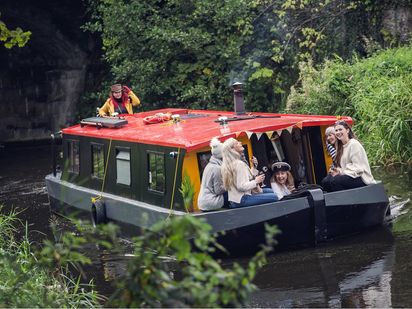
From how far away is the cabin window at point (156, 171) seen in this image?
442 inches

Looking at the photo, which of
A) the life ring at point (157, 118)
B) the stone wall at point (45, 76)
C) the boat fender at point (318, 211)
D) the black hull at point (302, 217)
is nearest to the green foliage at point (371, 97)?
the black hull at point (302, 217)

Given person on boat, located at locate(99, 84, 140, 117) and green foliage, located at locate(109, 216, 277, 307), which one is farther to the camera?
person on boat, located at locate(99, 84, 140, 117)

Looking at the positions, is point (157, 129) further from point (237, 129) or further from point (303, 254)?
point (303, 254)

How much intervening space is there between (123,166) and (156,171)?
994mm

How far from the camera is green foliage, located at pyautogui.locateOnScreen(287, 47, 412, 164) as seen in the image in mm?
14742

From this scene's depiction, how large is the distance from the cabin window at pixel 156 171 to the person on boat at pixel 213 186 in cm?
99

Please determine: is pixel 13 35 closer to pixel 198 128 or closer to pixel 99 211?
pixel 198 128

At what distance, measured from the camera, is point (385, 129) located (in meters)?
15.0

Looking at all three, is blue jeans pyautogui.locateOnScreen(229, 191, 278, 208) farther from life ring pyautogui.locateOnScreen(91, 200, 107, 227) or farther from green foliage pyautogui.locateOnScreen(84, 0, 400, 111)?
green foliage pyautogui.locateOnScreen(84, 0, 400, 111)

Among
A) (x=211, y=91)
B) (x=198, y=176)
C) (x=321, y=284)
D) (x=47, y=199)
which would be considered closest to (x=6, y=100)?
(x=211, y=91)

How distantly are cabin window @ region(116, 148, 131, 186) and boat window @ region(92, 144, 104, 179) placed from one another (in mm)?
570

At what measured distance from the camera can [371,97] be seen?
15.8 meters

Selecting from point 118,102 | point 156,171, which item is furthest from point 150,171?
point 118,102

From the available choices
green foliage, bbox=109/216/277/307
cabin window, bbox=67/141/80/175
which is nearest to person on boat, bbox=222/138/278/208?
cabin window, bbox=67/141/80/175
